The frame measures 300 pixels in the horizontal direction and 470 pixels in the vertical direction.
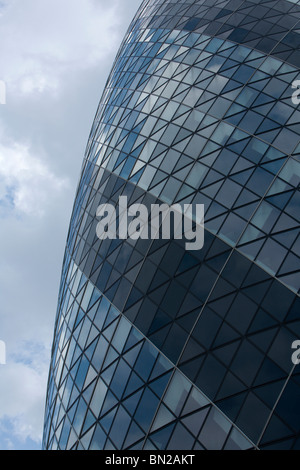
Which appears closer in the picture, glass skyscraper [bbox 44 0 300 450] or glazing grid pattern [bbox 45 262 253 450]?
glass skyscraper [bbox 44 0 300 450]

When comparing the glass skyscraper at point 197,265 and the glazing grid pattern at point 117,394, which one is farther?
the glazing grid pattern at point 117,394

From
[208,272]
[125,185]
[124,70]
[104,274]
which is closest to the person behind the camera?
[208,272]

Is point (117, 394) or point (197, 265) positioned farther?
point (117, 394)

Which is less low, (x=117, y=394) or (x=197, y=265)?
(x=197, y=265)

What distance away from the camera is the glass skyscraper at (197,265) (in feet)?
61.4

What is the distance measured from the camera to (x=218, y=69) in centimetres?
3155

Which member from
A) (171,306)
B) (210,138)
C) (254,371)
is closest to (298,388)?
(254,371)

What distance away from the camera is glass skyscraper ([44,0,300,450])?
736 inches

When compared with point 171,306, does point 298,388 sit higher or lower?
lower

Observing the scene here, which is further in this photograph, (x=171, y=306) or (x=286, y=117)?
(x=286, y=117)

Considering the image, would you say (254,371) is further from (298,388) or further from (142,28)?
(142,28)

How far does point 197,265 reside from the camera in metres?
22.5
